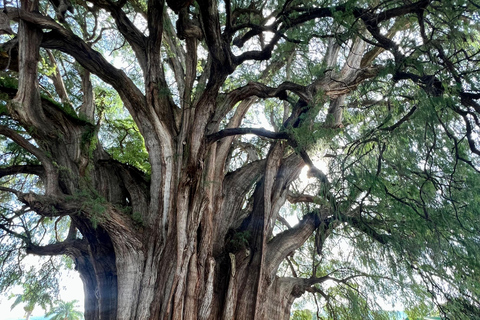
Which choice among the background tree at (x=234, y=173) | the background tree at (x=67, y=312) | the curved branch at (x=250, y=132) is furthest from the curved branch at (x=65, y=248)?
the background tree at (x=67, y=312)

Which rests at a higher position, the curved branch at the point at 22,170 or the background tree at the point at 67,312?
the curved branch at the point at 22,170

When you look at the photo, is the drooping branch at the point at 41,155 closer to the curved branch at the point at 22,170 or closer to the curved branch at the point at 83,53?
the curved branch at the point at 22,170

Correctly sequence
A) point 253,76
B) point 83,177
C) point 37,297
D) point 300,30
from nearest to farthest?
1. point 300,30
2. point 83,177
3. point 37,297
4. point 253,76

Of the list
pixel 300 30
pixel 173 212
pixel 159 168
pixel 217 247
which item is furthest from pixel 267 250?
pixel 300 30

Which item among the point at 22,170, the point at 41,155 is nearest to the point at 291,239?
the point at 41,155

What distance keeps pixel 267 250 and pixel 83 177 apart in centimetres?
244

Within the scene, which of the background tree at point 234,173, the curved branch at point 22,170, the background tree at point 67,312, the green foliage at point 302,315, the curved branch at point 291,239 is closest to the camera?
the background tree at point 234,173

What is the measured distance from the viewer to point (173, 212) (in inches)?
152

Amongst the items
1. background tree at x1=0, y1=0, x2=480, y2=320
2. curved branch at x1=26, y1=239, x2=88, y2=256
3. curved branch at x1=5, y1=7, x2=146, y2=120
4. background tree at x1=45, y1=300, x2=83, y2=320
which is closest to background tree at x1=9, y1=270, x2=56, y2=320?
background tree at x1=0, y1=0, x2=480, y2=320

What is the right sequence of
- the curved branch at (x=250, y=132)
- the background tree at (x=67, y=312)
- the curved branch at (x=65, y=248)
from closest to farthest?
the curved branch at (x=250, y=132), the curved branch at (x=65, y=248), the background tree at (x=67, y=312)

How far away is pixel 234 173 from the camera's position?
497 cm

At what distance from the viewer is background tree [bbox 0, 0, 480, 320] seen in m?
3.25

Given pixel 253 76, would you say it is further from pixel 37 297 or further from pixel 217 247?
pixel 37 297

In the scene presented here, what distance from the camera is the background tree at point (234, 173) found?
3.25 metres
